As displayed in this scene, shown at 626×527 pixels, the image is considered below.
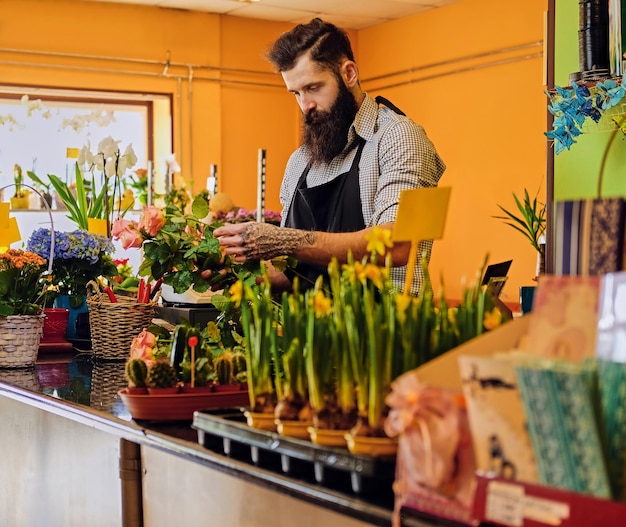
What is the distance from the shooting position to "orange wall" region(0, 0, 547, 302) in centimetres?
748

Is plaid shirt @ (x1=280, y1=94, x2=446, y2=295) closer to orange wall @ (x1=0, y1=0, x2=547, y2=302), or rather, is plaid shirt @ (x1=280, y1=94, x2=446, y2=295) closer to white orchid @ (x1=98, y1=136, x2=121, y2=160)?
white orchid @ (x1=98, y1=136, x2=121, y2=160)

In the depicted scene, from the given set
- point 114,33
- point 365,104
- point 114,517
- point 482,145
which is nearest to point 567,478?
point 114,517

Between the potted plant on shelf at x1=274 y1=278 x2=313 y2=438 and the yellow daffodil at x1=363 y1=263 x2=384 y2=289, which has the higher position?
the yellow daffodil at x1=363 y1=263 x2=384 y2=289

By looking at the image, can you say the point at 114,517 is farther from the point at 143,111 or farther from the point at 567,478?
the point at 143,111

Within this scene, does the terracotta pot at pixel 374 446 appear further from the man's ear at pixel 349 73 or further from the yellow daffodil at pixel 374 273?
the man's ear at pixel 349 73

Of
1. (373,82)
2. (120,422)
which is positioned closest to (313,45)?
(120,422)

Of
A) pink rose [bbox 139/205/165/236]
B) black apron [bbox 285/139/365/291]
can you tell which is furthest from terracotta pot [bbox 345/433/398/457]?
black apron [bbox 285/139/365/291]

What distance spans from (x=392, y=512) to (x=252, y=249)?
119cm

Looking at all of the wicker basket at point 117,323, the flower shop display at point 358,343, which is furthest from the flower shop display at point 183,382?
the wicker basket at point 117,323

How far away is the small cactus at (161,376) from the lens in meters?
1.66

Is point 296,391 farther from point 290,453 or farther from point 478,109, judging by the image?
point 478,109

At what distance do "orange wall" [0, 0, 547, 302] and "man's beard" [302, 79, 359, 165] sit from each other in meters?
4.62

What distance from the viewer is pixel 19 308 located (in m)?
2.61

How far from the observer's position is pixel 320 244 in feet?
7.95
